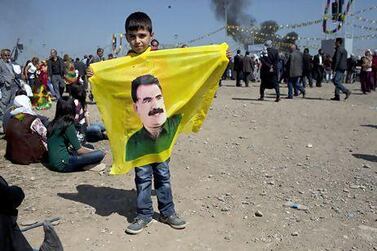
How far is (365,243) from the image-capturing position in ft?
11.0

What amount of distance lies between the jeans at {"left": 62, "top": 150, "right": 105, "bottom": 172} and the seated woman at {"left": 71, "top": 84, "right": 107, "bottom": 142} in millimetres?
1017

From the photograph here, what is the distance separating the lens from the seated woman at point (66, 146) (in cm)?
520

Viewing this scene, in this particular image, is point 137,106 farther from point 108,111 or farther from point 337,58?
point 337,58

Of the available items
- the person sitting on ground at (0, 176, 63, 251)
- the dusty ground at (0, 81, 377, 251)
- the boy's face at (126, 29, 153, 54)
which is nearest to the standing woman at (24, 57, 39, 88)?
the dusty ground at (0, 81, 377, 251)

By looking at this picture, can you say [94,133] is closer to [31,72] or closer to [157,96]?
[157,96]

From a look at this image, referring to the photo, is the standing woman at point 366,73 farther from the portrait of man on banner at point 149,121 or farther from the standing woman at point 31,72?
the portrait of man on banner at point 149,121

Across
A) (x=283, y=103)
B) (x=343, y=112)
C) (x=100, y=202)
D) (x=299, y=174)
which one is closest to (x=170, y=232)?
(x=100, y=202)

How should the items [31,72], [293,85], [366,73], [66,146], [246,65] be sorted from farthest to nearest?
1. [246,65]
2. [31,72]
3. [366,73]
4. [293,85]
5. [66,146]

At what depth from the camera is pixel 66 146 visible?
5402 mm

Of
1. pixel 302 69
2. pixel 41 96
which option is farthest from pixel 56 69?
pixel 302 69

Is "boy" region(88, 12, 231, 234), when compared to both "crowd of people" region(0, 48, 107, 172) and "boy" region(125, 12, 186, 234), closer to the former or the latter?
"boy" region(125, 12, 186, 234)

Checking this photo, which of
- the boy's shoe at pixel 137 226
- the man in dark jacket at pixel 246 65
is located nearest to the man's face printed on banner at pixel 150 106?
the boy's shoe at pixel 137 226

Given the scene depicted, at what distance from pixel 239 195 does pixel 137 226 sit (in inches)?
52.7

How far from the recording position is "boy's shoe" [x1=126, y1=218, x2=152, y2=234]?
3557 millimetres
